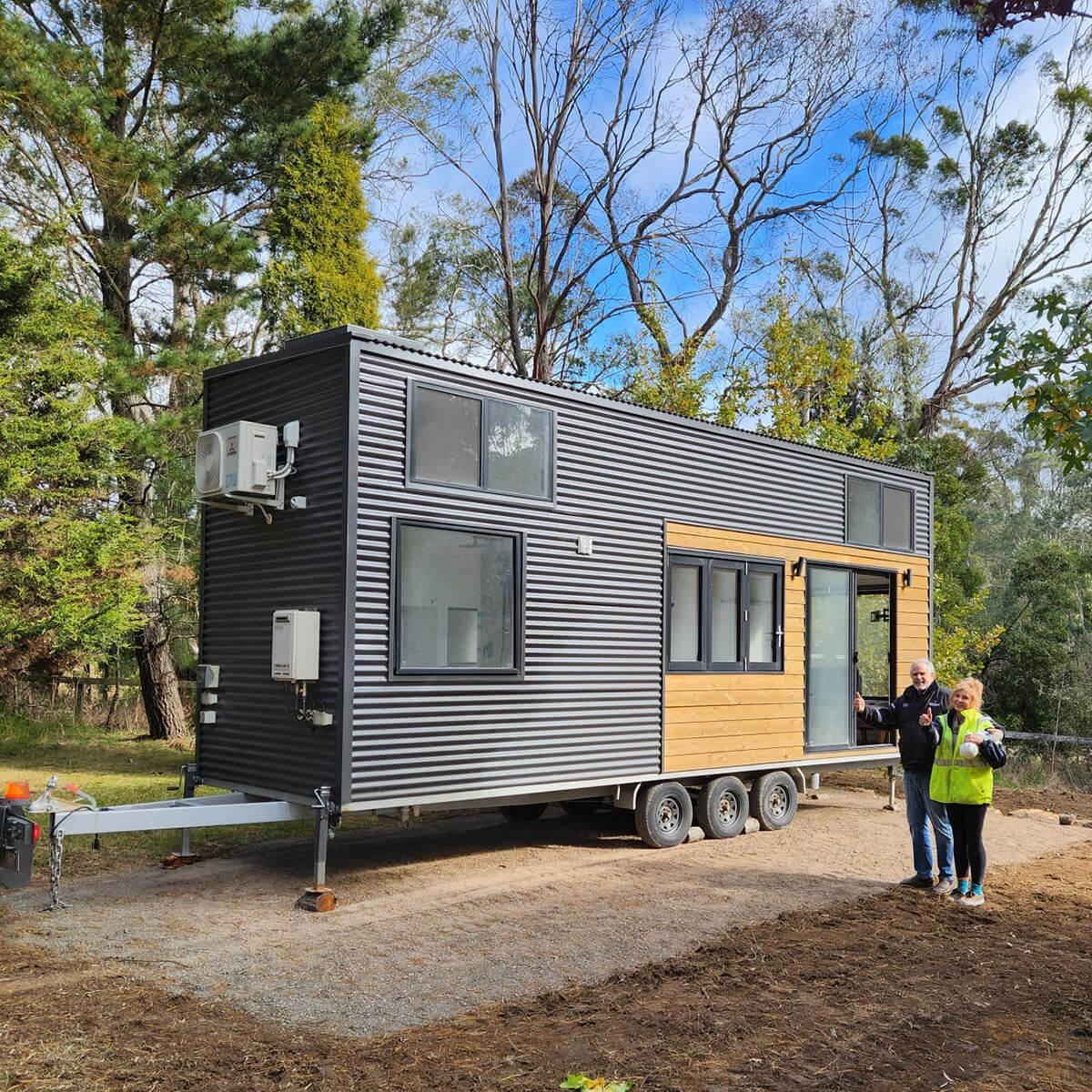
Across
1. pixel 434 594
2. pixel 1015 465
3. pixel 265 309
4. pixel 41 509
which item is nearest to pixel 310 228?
pixel 265 309

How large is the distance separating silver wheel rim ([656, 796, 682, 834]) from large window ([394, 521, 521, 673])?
2081mm

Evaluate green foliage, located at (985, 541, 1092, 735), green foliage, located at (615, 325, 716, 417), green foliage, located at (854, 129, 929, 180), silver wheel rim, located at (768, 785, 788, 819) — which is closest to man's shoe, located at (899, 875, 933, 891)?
silver wheel rim, located at (768, 785, 788, 819)

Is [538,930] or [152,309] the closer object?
[538,930]

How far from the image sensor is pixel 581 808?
33.1 feet

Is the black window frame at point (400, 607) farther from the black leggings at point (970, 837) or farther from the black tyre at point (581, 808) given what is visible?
the black leggings at point (970, 837)

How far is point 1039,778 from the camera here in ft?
50.2

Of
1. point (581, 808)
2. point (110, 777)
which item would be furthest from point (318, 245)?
point (581, 808)

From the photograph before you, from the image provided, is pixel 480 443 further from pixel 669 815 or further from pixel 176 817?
pixel 669 815

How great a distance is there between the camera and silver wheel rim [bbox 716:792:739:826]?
9.35m

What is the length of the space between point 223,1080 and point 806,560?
753cm

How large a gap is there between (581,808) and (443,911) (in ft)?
11.8

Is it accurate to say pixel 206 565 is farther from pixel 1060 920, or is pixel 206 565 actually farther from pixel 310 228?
pixel 310 228

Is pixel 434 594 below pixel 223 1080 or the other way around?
the other way around

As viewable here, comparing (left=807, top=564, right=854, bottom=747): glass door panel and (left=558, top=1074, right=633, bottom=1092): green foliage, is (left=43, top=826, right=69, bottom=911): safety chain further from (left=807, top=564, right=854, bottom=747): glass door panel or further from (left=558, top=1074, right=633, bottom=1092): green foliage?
(left=807, top=564, right=854, bottom=747): glass door panel
